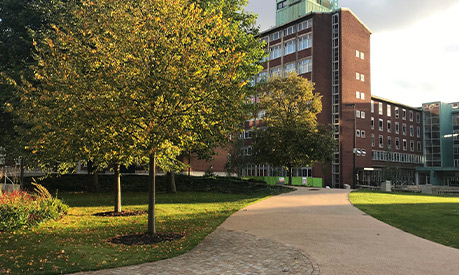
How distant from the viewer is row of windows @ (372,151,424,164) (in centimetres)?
6879

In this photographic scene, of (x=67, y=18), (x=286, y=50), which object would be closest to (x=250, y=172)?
(x=286, y=50)

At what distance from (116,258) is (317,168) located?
5278 cm

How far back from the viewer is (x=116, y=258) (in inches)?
324

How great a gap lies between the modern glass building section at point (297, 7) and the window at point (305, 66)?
37.4 ft

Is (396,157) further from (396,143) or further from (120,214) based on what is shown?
(120,214)

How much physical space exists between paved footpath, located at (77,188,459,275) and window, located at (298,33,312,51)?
→ 172 ft

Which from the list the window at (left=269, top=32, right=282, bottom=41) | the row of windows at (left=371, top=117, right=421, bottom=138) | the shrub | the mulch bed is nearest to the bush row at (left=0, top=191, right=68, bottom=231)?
the shrub

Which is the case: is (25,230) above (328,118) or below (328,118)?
below

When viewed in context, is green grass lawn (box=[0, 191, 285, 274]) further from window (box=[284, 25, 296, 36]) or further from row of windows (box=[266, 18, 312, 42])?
window (box=[284, 25, 296, 36])

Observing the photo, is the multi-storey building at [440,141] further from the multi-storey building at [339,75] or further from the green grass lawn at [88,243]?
the green grass lawn at [88,243]

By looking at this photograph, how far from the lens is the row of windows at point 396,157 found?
6879 cm

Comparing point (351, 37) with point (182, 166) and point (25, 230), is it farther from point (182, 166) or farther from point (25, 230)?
point (25, 230)

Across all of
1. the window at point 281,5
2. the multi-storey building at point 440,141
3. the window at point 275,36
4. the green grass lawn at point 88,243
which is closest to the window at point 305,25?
the window at point 275,36

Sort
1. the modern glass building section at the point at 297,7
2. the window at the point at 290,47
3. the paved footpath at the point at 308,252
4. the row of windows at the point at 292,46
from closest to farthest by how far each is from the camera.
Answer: the paved footpath at the point at 308,252, the row of windows at the point at 292,46, the window at the point at 290,47, the modern glass building section at the point at 297,7
